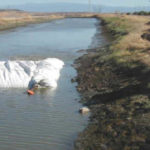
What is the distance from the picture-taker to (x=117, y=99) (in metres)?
11.8

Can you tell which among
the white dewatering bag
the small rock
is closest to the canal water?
the small rock

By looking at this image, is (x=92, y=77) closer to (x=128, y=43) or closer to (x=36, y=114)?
(x=36, y=114)

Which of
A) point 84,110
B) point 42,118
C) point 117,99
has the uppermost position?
point 117,99

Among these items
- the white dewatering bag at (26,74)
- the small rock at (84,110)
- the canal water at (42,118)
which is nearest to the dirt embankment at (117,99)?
the small rock at (84,110)

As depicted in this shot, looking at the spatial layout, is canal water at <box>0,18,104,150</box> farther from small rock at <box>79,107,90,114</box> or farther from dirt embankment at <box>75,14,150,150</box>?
dirt embankment at <box>75,14,150,150</box>

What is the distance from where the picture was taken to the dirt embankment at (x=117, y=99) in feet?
29.0

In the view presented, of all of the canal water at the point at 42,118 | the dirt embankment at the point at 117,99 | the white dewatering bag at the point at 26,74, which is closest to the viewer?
the dirt embankment at the point at 117,99

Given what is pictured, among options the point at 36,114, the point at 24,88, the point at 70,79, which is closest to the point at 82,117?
the point at 36,114

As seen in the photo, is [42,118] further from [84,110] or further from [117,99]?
[117,99]

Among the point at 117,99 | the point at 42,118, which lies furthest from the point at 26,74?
the point at 117,99

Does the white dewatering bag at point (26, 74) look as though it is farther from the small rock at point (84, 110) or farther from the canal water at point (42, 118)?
the small rock at point (84, 110)

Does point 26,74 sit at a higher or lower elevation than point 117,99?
lower

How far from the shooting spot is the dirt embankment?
8.83 meters

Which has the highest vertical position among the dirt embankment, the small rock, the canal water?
the dirt embankment
